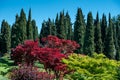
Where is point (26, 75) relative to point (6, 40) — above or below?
below

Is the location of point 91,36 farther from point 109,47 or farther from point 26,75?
point 26,75

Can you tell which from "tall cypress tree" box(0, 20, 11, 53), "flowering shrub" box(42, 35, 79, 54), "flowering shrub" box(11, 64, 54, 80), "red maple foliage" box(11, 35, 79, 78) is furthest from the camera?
"tall cypress tree" box(0, 20, 11, 53)

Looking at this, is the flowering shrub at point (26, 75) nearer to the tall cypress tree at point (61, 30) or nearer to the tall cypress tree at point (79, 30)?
the tall cypress tree at point (79, 30)

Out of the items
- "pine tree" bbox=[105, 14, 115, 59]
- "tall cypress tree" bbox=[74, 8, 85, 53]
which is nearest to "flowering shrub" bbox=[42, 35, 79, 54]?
"tall cypress tree" bbox=[74, 8, 85, 53]

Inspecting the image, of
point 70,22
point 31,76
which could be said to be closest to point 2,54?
point 70,22

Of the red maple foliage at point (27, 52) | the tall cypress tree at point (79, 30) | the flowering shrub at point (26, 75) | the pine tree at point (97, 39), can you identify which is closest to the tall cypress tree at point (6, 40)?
the tall cypress tree at point (79, 30)

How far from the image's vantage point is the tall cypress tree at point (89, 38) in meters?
63.4

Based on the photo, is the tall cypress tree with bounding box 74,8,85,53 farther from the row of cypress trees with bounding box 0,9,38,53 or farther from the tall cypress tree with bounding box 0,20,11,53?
the tall cypress tree with bounding box 0,20,11,53

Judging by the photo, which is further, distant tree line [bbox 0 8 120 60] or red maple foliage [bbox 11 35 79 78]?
distant tree line [bbox 0 8 120 60]

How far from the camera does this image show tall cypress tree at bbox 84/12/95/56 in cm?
6344

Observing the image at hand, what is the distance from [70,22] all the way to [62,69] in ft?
214

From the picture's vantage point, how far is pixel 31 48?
34.5 m

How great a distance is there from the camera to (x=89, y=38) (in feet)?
215

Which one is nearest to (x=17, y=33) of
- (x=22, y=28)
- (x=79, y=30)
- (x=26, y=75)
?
(x=22, y=28)
